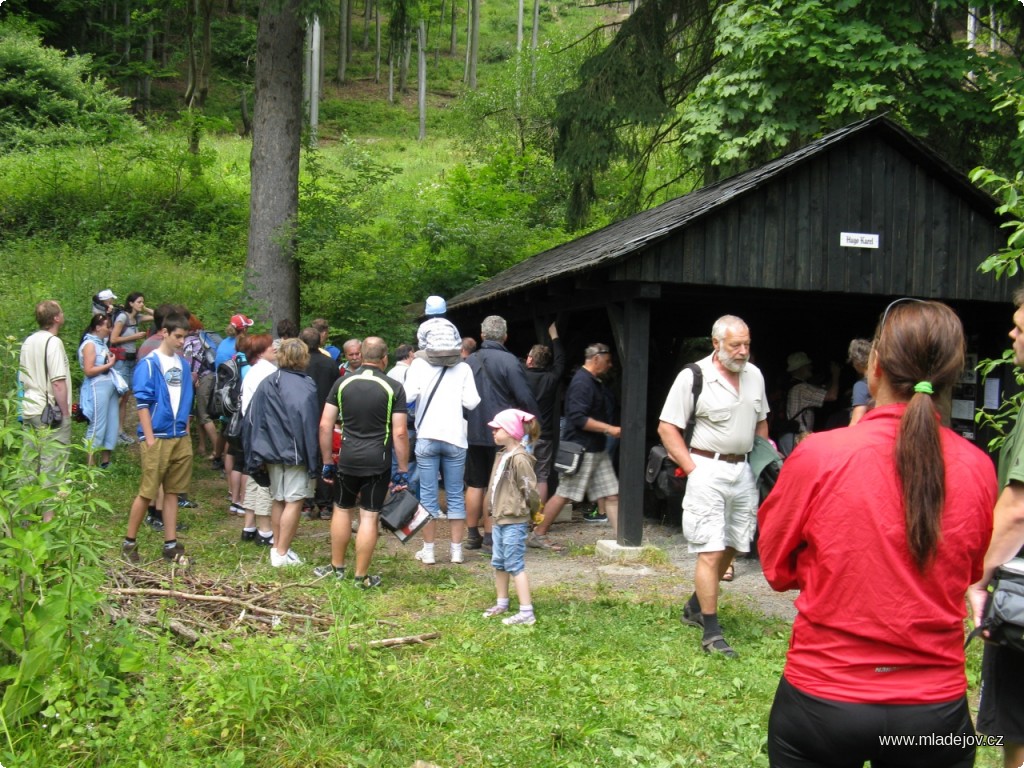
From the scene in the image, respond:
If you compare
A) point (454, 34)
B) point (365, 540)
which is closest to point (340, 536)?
point (365, 540)

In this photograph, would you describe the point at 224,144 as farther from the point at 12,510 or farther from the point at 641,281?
the point at 12,510

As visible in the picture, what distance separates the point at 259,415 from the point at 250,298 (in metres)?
7.14

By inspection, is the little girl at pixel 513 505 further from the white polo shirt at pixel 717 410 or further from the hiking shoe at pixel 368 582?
the hiking shoe at pixel 368 582

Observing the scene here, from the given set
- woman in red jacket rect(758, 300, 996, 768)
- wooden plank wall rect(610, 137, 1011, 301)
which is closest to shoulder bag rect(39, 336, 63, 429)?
wooden plank wall rect(610, 137, 1011, 301)

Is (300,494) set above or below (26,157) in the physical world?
below

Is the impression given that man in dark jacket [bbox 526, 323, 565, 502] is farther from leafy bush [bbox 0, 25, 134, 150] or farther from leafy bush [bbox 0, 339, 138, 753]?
leafy bush [bbox 0, 25, 134, 150]

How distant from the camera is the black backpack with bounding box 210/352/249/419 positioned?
31.1ft

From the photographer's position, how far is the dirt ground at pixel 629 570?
728cm

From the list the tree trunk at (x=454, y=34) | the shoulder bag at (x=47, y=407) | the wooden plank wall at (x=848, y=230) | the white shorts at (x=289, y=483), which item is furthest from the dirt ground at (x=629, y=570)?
the tree trunk at (x=454, y=34)

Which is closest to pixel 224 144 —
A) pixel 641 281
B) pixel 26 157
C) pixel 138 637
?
pixel 26 157

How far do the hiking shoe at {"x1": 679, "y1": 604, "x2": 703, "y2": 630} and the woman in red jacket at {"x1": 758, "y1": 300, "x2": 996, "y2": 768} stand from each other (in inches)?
150

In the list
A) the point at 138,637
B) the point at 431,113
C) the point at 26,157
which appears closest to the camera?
the point at 138,637

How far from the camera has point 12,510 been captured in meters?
4.00

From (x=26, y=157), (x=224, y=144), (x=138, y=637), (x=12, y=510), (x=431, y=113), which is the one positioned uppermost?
(x=431, y=113)
